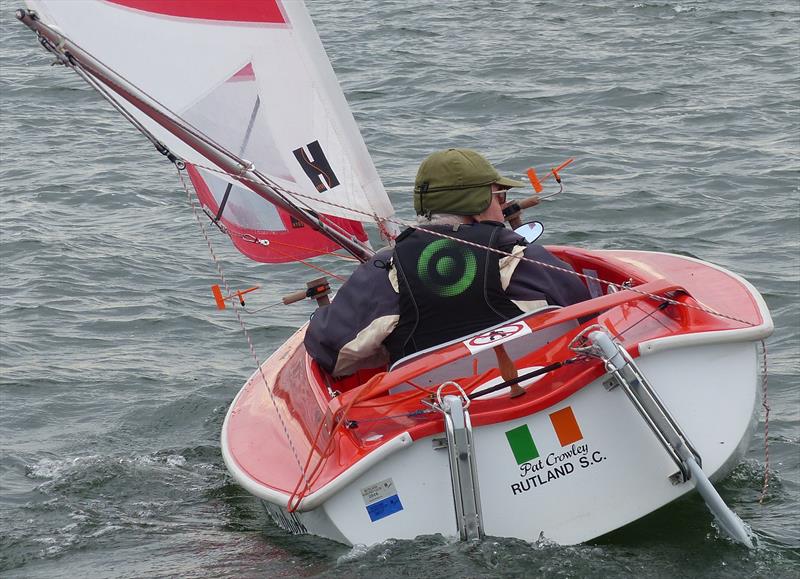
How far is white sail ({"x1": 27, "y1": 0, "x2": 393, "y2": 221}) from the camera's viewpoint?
5051mm

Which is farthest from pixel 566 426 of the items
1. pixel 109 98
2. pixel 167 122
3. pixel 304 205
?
pixel 109 98

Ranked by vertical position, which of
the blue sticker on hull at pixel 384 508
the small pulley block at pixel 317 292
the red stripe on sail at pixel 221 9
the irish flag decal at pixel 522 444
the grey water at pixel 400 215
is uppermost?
the red stripe on sail at pixel 221 9

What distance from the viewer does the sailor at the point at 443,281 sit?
400 centimetres

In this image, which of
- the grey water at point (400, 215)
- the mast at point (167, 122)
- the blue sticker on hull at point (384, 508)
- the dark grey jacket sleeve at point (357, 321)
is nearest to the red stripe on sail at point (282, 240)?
the mast at point (167, 122)

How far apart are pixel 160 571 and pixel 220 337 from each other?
3.13m

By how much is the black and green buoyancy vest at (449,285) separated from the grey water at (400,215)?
0.71 meters

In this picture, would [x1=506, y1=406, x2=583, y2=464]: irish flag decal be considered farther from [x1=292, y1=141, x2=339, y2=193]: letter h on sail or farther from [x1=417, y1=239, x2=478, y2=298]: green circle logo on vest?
[x1=292, y1=141, x2=339, y2=193]: letter h on sail

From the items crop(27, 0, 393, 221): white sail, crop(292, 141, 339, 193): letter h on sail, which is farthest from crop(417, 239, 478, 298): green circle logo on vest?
crop(292, 141, 339, 193): letter h on sail

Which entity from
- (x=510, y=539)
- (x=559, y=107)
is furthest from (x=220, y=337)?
(x=559, y=107)

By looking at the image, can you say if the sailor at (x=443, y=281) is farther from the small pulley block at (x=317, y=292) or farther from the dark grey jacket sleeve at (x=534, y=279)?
the small pulley block at (x=317, y=292)

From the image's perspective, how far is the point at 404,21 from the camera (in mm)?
15383

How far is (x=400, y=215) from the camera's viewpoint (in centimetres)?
872

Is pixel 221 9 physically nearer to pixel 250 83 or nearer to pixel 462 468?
pixel 250 83

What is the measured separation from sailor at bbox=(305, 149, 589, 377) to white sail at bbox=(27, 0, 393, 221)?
3.63 ft
